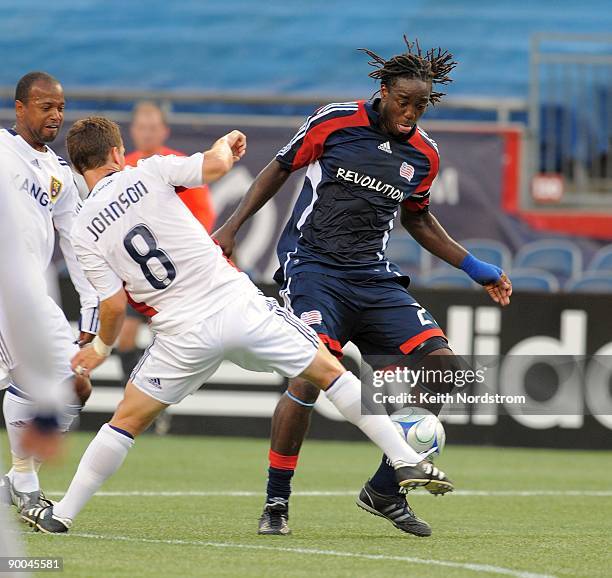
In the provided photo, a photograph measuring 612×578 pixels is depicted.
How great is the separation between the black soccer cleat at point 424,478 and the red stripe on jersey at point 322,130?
1.81 meters

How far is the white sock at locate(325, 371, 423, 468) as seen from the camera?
591cm

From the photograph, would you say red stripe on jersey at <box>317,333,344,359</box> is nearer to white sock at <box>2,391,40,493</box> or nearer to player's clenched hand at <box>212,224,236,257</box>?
player's clenched hand at <box>212,224,236,257</box>

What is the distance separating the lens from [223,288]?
231 inches

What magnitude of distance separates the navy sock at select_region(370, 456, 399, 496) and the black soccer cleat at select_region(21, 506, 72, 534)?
1534 millimetres

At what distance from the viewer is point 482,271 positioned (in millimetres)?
6883

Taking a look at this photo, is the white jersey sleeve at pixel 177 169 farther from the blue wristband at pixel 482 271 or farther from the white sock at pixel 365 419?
the blue wristband at pixel 482 271

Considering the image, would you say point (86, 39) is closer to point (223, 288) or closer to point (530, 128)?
point (530, 128)

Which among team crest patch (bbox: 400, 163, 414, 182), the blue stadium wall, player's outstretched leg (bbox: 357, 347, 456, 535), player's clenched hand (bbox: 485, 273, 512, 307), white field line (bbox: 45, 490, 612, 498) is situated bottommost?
white field line (bbox: 45, 490, 612, 498)

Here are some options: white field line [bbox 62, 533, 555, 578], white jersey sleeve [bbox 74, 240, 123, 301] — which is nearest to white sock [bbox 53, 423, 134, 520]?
white field line [bbox 62, 533, 555, 578]

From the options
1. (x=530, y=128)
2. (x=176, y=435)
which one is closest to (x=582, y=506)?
(x=176, y=435)

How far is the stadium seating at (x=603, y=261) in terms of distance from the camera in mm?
13906

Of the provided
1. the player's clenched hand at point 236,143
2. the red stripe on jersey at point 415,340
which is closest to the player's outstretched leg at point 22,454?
the player's clenched hand at point 236,143

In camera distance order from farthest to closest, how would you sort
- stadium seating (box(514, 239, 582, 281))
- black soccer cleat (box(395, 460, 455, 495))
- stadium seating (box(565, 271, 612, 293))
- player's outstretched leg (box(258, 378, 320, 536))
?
stadium seating (box(514, 239, 582, 281)), stadium seating (box(565, 271, 612, 293)), player's outstretched leg (box(258, 378, 320, 536)), black soccer cleat (box(395, 460, 455, 495))

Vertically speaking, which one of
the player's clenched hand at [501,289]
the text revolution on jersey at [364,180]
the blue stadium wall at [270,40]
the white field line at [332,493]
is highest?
the blue stadium wall at [270,40]
